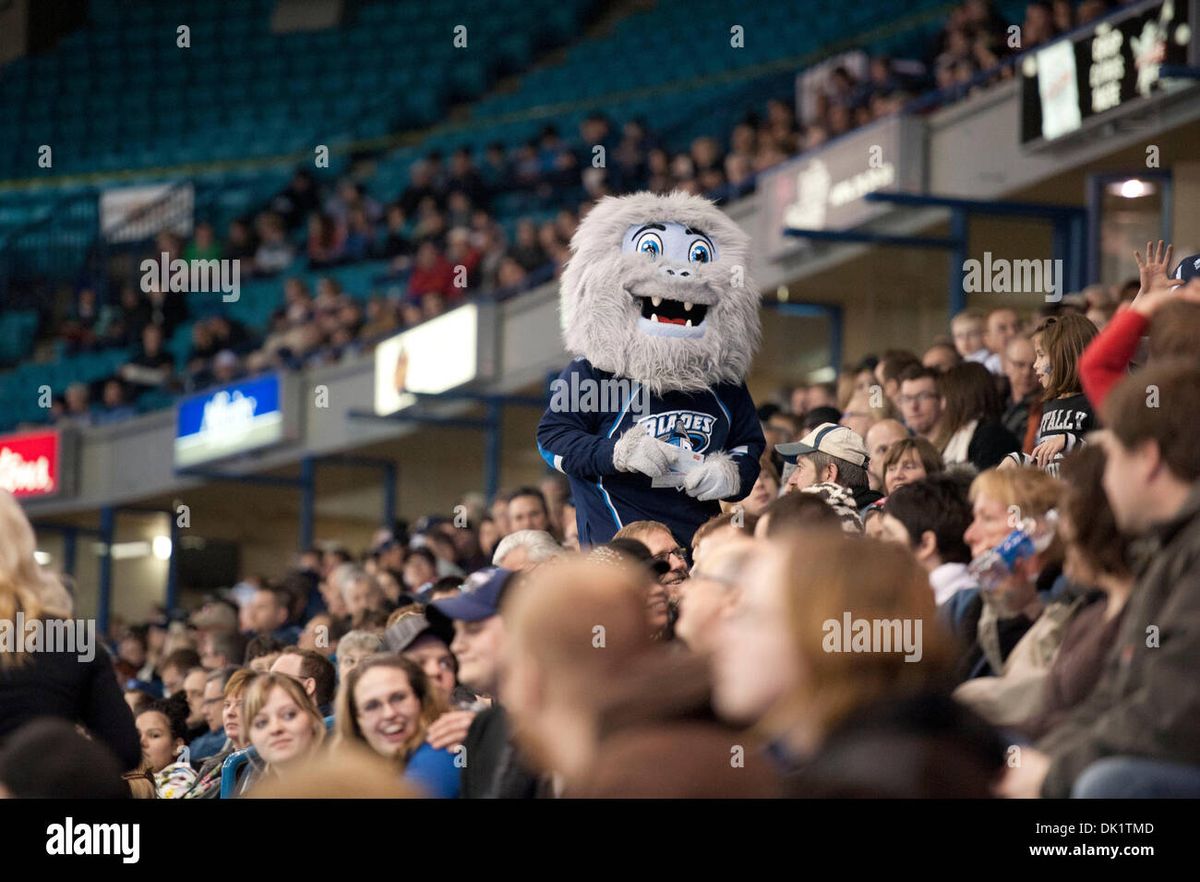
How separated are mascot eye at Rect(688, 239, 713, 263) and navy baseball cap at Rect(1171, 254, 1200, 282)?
141cm

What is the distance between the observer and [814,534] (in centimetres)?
269

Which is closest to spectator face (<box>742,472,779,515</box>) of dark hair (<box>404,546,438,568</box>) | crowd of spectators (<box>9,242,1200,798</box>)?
crowd of spectators (<box>9,242,1200,798</box>)

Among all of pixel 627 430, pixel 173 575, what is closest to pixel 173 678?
pixel 627 430

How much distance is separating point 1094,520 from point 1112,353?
0.46 m

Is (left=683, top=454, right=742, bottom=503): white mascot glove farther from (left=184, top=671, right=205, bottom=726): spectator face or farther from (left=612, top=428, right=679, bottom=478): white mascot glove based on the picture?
(left=184, top=671, right=205, bottom=726): spectator face

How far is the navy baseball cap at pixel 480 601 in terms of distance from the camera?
3.63 metres

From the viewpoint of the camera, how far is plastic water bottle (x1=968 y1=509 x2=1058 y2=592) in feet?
11.8

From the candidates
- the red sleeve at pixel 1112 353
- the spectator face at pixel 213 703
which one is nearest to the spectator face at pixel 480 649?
the red sleeve at pixel 1112 353

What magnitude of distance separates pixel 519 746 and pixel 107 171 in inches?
659

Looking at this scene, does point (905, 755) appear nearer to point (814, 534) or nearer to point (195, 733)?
point (814, 534)

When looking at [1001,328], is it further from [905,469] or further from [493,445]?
[493,445]

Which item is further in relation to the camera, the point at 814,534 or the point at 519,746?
the point at 519,746
